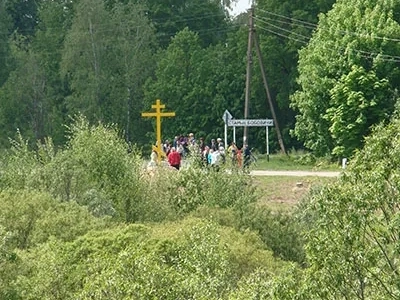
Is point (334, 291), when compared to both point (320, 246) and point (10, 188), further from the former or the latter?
point (10, 188)

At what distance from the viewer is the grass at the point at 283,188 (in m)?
33.2

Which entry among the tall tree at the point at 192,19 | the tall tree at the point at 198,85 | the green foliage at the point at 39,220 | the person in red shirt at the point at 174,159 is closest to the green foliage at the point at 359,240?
the green foliage at the point at 39,220

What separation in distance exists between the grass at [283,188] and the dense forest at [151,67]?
11.9 metres

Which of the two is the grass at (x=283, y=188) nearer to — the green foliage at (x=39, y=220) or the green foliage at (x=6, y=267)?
the green foliage at (x=39, y=220)

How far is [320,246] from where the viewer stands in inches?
509

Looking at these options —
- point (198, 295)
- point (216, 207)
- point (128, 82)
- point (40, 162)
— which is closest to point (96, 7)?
point (128, 82)

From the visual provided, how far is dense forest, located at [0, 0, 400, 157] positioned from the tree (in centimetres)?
79

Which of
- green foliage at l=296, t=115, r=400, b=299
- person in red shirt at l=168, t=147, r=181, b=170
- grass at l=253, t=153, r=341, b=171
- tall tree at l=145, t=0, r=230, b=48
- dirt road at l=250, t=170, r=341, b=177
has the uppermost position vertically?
tall tree at l=145, t=0, r=230, b=48

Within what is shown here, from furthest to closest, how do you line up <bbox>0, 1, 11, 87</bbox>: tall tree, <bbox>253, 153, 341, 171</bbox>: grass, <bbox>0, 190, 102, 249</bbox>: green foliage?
<bbox>0, 1, 11, 87</bbox>: tall tree < <bbox>253, 153, 341, 171</bbox>: grass < <bbox>0, 190, 102, 249</bbox>: green foliage

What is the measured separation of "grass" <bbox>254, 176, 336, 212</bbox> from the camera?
33156mm

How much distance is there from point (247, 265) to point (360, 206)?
8232 mm

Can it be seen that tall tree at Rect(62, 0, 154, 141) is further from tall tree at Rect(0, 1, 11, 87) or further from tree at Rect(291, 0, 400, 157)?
tree at Rect(291, 0, 400, 157)

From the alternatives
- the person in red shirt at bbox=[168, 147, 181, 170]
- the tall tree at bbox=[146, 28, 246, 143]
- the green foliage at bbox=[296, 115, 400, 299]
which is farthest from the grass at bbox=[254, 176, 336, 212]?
the tall tree at bbox=[146, 28, 246, 143]

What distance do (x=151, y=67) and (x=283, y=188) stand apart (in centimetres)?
2954
